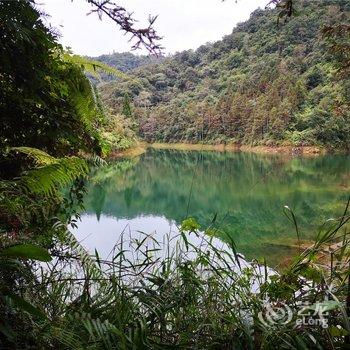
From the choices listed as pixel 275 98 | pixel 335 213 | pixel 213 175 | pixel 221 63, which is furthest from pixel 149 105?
pixel 335 213

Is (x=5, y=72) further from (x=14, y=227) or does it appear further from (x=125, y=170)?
(x=125, y=170)

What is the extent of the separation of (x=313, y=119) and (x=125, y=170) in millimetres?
14836

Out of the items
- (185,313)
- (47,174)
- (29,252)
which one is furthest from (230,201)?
(29,252)

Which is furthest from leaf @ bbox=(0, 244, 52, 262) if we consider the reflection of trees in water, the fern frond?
Answer: the reflection of trees in water

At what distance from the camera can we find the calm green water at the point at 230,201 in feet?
29.6

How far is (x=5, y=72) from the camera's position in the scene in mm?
1585

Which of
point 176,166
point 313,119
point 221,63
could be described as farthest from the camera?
point 221,63

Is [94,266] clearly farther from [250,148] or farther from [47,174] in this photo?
[250,148]

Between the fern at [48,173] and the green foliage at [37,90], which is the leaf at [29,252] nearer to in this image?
the fern at [48,173]

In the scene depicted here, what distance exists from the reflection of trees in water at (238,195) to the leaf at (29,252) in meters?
5.95

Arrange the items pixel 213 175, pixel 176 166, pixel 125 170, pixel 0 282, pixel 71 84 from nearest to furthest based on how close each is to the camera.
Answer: pixel 0 282 → pixel 71 84 → pixel 213 175 → pixel 125 170 → pixel 176 166

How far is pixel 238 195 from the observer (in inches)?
620

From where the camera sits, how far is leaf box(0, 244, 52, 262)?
983 millimetres

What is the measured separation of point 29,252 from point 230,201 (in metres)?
13.8
